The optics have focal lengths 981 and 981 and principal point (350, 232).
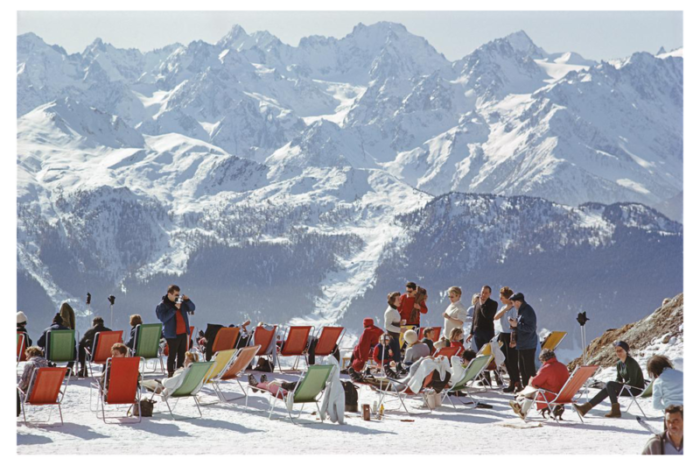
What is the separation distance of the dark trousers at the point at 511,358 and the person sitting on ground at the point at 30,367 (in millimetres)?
7019

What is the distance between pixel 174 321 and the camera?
15.9 m

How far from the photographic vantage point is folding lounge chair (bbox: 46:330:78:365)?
620 inches

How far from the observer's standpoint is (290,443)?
11.4 m

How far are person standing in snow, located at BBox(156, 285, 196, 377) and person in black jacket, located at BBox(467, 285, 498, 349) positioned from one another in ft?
15.1

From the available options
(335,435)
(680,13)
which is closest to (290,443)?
(335,435)

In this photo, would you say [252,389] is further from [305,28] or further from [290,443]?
[305,28]

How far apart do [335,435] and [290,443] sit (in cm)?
82

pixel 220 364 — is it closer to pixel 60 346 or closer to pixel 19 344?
pixel 60 346

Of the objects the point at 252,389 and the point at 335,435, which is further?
the point at 252,389

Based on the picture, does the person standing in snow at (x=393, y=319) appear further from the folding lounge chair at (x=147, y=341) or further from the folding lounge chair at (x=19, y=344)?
the folding lounge chair at (x=19, y=344)

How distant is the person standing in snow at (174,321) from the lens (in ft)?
52.1
